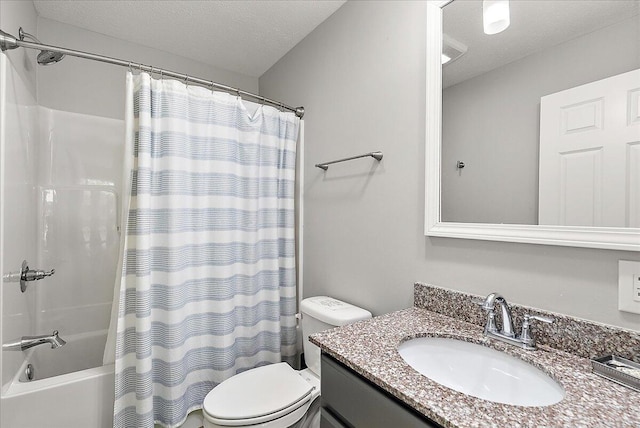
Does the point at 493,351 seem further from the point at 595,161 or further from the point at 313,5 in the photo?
the point at 313,5

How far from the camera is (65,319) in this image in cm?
195

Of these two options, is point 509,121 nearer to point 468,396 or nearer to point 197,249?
point 468,396

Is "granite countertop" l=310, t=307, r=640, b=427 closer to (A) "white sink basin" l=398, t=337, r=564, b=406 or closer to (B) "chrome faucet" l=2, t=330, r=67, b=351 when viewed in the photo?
(A) "white sink basin" l=398, t=337, r=564, b=406

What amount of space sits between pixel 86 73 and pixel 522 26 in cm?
249

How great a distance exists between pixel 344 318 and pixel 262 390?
48cm

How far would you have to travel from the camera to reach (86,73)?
2.02 metres

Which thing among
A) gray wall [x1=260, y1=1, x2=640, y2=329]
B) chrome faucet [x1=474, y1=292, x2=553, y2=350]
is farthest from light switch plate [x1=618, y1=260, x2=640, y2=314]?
chrome faucet [x1=474, y1=292, x2=553, y2=350]

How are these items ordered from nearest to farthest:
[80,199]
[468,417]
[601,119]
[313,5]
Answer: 1. [468,417]
2. [601,119]
3. [313,5]
4. [80,199]

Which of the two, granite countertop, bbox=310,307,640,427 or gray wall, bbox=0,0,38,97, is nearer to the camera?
granite countertop, bbox=310,307,640,427

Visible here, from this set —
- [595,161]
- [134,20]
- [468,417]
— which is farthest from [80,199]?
[595,161]

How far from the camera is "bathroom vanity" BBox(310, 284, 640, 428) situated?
61 centimetres

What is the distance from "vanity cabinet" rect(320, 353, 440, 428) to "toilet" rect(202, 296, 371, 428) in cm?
38

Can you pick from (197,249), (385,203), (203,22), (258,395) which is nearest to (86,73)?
(203,22)

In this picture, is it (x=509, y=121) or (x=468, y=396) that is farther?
(x=509, y=121)
